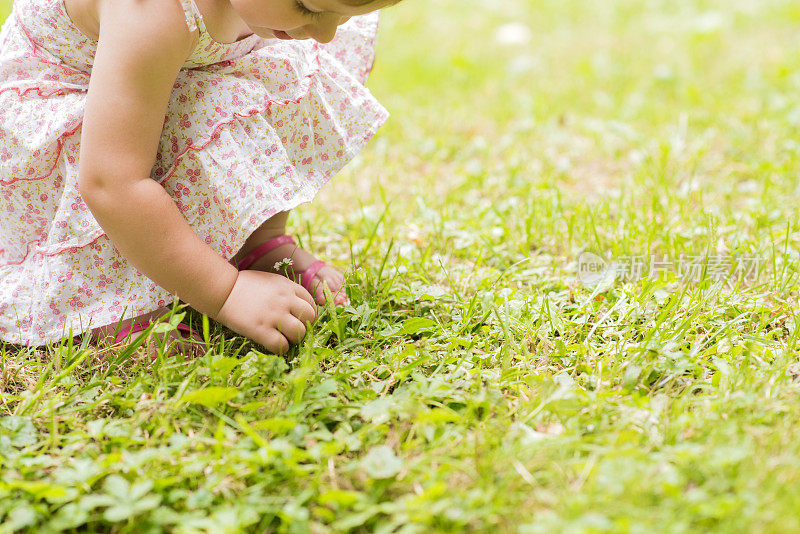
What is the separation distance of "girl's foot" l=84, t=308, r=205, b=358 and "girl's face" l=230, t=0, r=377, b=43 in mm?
526

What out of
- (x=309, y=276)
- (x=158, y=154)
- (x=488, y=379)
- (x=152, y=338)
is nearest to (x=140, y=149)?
(x=158, y=154)

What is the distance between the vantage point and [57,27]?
4.60ft

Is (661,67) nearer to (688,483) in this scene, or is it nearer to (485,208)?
(485,208)

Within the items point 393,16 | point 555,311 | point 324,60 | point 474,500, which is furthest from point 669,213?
point 393,16

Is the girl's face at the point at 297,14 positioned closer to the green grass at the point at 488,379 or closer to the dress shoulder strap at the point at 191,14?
the dress shoulder strap at the point at 191,14

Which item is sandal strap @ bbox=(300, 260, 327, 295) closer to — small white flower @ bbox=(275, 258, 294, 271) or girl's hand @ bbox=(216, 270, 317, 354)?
small white flower @ bbox=(275, 258, 294, 271)

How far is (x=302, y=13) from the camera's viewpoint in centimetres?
128

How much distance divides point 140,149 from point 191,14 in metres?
0.23

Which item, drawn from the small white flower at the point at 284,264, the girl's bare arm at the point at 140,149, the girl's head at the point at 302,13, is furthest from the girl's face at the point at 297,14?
the small white flower at the point at 284,264

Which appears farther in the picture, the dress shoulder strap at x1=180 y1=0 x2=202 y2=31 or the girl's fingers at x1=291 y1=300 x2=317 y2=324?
the girl's fingers at x1=291 y1=300 x2=317 y2=324

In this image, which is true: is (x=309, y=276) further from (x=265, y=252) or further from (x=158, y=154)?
(x=158, y=154)

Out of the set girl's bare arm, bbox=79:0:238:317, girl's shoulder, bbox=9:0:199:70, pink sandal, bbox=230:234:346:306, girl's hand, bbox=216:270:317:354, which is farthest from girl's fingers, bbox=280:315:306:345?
girl's shoulder, bbox=9:0:199:70

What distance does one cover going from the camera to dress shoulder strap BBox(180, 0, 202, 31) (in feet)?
4.16

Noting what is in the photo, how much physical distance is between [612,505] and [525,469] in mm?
126
